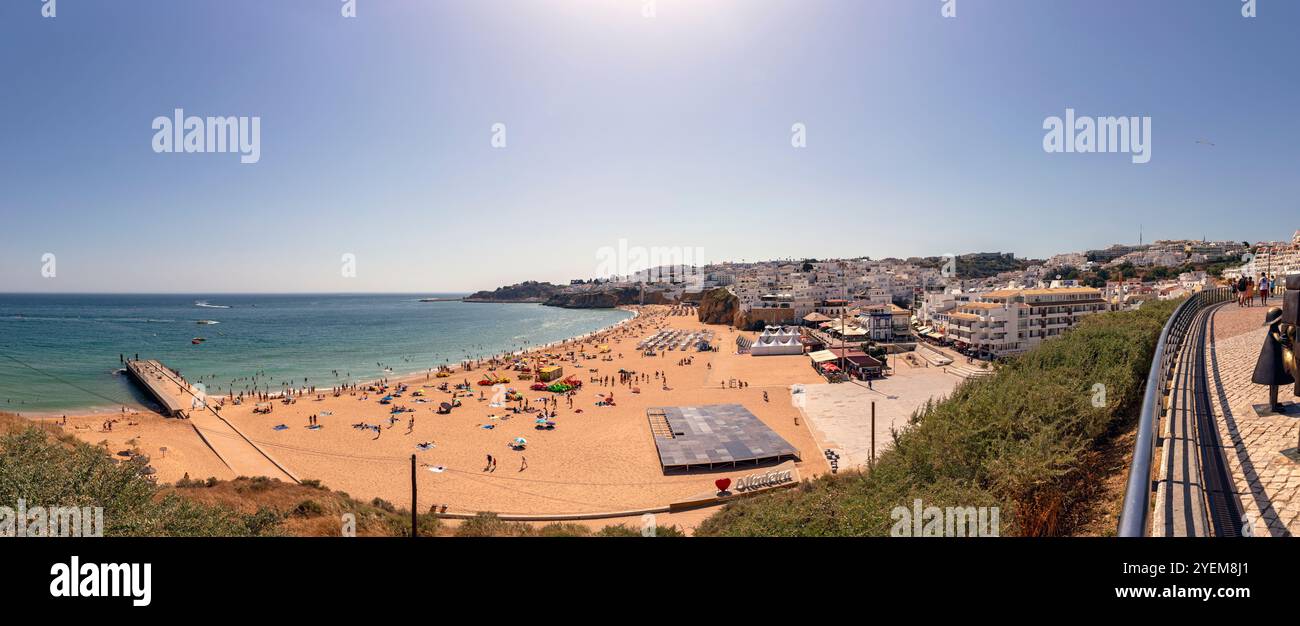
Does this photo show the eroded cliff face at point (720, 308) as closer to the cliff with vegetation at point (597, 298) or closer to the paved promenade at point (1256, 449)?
the cliff with vegetation at point (597, 298)

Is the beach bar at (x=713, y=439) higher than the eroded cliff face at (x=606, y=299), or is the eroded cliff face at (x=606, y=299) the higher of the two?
the eroded cliff face at (x=606, y=299)

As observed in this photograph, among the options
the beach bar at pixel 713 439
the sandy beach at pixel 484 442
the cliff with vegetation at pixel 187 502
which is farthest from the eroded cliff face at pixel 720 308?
the cliff with vegetation at pixel 187 502

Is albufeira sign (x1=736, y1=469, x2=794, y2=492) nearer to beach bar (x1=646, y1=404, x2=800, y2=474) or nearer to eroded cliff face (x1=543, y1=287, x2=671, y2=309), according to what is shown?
beach bar (x1=646, y1=404, x2=800, y2=474)

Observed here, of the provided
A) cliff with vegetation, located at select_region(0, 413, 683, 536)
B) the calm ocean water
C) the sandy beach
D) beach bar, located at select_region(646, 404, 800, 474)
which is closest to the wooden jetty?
the calm ocean water

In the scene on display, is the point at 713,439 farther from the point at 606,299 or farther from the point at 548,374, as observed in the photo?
the point at 606,299

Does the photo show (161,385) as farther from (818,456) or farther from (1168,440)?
(1168,440)
